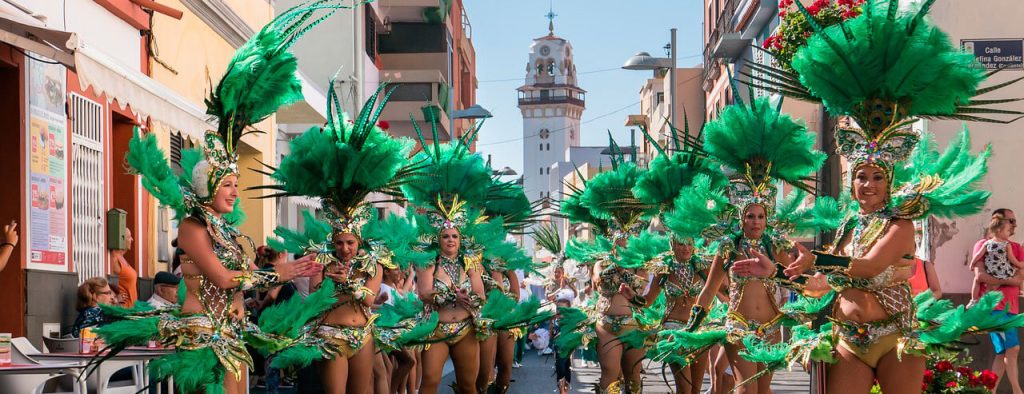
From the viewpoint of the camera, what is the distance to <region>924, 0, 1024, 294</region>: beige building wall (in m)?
15.8

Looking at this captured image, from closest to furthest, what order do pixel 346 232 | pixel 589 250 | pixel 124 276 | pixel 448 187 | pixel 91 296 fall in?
pixel 346 232
pixel 91 296
pixel 448 187
pixel 124 276
pixel 589 250

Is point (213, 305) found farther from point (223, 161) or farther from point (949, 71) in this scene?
point (949, 71)

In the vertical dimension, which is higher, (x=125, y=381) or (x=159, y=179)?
(x=159, y=179)

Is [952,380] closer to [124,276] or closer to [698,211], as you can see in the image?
[698,211]

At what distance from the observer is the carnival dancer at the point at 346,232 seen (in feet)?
33.5

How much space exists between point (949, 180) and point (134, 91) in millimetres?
6463

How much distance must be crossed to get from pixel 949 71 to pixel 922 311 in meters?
1.34

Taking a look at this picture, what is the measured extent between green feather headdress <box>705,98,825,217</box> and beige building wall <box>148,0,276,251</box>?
5.01 metres

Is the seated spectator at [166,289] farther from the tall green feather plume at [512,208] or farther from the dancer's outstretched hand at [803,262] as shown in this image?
the dancer's outstretched hand at [803,262]

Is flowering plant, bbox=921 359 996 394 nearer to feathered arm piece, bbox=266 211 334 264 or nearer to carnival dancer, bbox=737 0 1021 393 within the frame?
carnival dancer, bbox=737 0 1021 393

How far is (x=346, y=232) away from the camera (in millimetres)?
10484

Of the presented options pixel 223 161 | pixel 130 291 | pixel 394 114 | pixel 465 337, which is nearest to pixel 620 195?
pixel 465 337

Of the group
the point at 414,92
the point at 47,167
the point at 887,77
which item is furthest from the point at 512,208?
the point at 414,92

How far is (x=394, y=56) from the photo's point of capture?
204ft
